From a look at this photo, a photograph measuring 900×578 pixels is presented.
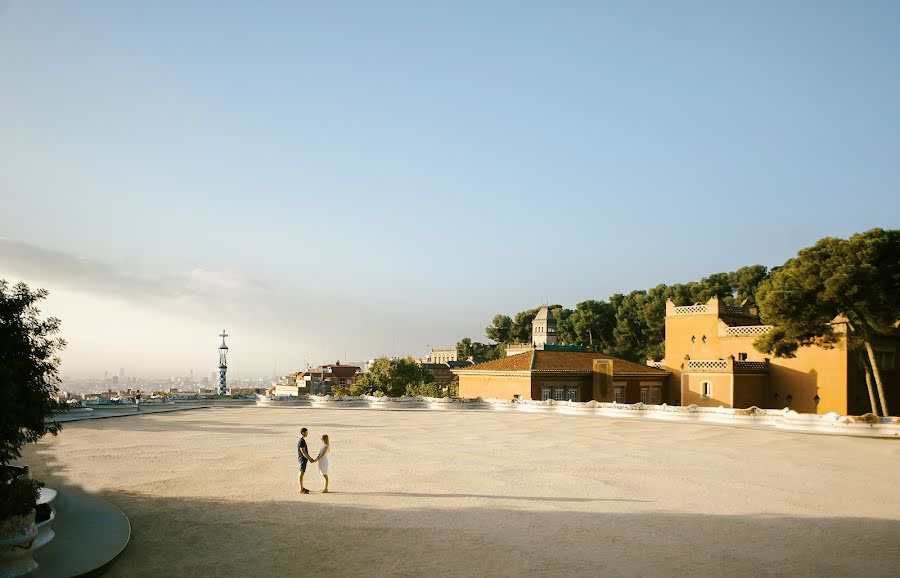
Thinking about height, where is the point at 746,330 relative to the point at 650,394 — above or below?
above

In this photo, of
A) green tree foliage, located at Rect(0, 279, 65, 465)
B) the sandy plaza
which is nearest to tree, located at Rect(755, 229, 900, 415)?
the sandy plaza

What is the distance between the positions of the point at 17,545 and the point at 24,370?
2533 millimetres

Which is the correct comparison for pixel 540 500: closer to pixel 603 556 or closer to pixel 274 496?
pixel 603 556

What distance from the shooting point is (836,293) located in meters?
31.9

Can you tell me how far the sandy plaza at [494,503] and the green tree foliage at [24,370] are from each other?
2562 millimetres

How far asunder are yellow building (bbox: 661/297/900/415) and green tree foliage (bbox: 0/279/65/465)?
40.1 m

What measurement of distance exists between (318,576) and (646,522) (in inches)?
264

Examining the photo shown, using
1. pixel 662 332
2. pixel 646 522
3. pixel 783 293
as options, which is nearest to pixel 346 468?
pixel 646 522

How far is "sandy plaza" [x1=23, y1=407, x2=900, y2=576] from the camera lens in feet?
33.6

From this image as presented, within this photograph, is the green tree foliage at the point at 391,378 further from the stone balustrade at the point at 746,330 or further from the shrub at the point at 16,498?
the shrub at the point at 16,498

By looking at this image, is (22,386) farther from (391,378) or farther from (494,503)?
(391,378)

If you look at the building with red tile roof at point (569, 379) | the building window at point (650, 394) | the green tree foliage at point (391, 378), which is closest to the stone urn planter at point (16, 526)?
the building with red tile roof at point (569, 379)

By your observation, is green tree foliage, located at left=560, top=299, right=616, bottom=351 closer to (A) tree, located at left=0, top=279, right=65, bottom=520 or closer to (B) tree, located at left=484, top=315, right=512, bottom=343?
(B) tree, located at left=484, top=315, right=512, bottom=343

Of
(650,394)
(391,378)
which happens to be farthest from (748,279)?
(391,378)
